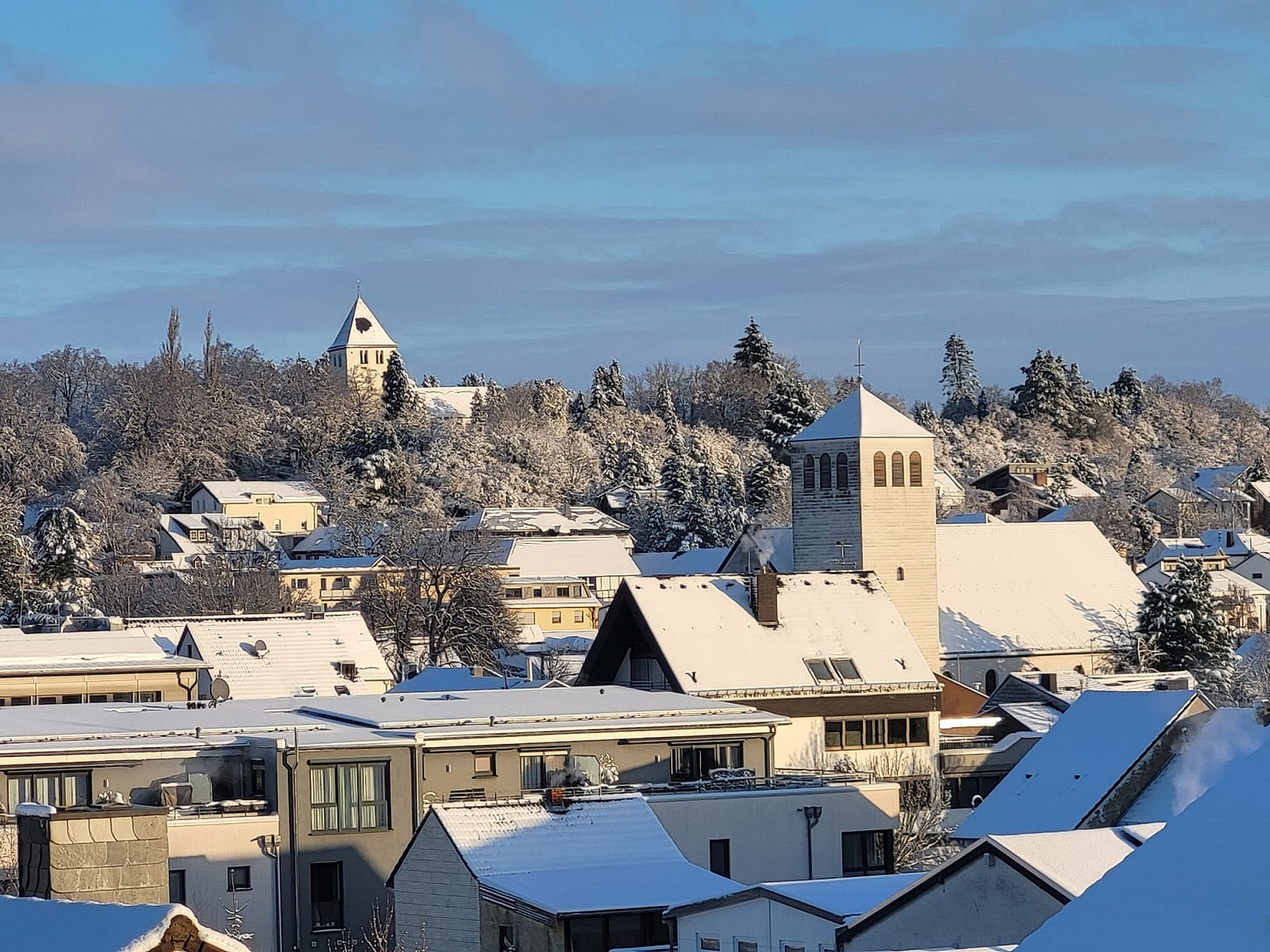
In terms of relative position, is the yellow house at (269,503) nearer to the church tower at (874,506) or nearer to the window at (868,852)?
the church tower at (874,506)

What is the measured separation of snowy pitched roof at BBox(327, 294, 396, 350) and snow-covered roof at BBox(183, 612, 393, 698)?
10014cm

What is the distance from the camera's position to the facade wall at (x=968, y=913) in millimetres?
17672

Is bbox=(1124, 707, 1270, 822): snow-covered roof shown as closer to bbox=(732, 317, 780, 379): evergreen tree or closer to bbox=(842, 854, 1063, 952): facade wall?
bbox=(842, 854, 1063, 952): facade wall

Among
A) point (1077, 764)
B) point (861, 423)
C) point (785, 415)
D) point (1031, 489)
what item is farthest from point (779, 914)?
point (1031, 489)

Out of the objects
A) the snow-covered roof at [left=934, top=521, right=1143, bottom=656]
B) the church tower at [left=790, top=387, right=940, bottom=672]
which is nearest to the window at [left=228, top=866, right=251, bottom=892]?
the church tower at [left=790, top=387, right=940, bottom=672]

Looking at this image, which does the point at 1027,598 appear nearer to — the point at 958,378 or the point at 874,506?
the point at 874,506

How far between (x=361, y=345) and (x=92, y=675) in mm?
103349

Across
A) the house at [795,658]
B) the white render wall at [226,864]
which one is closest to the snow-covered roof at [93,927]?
the white render wall at [226,864]

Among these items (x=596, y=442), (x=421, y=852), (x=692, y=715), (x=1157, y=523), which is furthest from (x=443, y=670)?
(x=596, y=442)

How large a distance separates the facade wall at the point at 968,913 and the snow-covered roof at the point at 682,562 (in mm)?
64195

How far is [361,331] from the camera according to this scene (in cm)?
14725

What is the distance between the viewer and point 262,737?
3044 centimetres

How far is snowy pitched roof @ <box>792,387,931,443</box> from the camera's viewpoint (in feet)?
173

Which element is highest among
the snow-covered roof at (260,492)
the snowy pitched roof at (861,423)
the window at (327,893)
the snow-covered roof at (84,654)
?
the snow-covered roof at (260,492)
